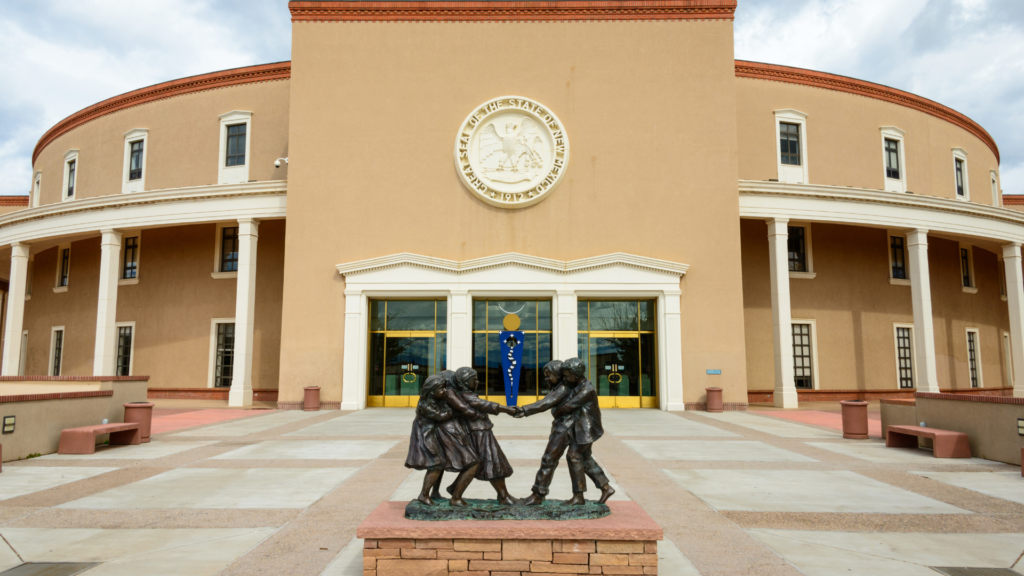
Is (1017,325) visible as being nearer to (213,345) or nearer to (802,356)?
(802,356)

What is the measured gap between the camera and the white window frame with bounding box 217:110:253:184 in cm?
2669

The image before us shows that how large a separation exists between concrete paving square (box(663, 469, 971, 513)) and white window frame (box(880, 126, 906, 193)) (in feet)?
71.5

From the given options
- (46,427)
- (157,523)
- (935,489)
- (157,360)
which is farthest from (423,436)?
(157,360)

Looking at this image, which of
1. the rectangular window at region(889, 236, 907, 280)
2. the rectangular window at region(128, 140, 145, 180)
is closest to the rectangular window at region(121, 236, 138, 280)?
the rectangular window at region(128, 140, 145, 180)

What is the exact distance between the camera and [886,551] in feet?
19.7

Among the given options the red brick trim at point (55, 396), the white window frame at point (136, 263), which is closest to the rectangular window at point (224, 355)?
the white window frame at point (136, 263)

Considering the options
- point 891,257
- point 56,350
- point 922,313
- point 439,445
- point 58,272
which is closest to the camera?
point 439,445

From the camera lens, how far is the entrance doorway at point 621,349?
21.5 meters

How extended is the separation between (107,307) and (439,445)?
22799 mm

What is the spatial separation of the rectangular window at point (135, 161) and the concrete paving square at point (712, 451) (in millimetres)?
24926

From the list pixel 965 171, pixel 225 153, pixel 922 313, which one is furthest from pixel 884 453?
pixel 225 153

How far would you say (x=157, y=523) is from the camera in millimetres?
6938

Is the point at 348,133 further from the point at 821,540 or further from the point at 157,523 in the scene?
the point at 821,540

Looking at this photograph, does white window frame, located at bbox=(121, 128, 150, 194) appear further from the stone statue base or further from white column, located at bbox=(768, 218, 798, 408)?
the stone statue base
